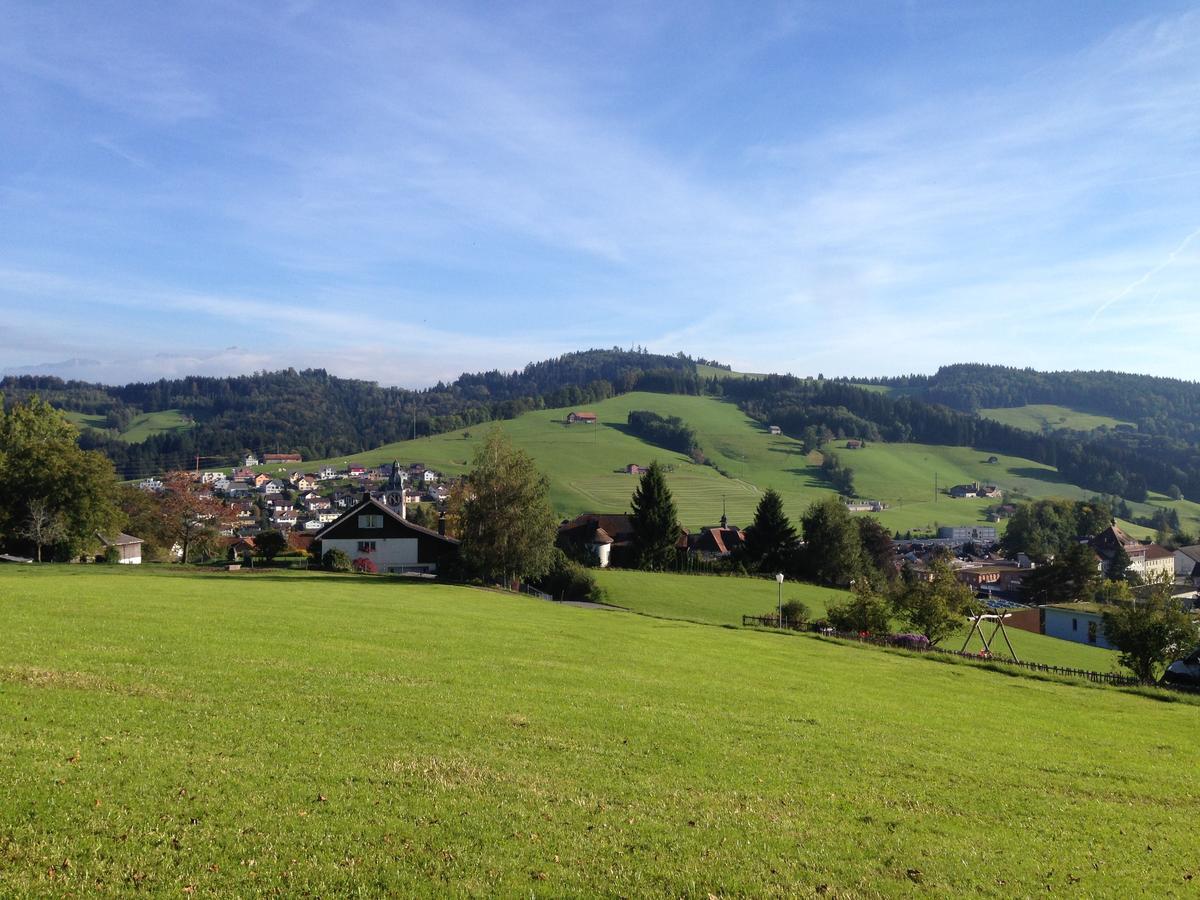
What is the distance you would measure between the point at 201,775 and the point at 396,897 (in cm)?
408

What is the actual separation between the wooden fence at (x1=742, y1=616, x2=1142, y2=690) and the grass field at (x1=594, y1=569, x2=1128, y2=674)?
2.35 m

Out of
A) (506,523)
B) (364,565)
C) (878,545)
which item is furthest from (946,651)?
(878,545)

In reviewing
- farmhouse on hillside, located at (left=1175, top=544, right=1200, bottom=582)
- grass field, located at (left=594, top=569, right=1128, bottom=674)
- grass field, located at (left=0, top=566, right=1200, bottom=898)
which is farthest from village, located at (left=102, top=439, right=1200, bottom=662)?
grass field, located at (left=0, top=566, right=1200, bottom=898)

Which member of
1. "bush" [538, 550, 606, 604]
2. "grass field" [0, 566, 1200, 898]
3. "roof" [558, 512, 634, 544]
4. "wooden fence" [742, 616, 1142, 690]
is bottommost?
"wooden fence" [742, 616, 1142, 690]

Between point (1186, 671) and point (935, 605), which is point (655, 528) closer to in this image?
point (935, 605)

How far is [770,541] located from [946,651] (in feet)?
166

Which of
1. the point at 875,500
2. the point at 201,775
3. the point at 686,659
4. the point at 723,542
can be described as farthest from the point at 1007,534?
the point at 201,775

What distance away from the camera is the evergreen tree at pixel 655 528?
86.1 m

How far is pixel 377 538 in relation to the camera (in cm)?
6994

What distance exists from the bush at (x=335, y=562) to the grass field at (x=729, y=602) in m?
20.3

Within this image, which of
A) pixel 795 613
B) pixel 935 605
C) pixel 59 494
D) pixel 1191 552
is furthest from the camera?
pixel 1191 552

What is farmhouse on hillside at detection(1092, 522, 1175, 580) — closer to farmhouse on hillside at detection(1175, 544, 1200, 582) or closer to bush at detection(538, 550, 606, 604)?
farmhouse on hillside at detection(1175, 544, 1200, 582)

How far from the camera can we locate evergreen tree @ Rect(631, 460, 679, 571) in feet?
282

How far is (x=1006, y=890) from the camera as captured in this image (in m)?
9.70
